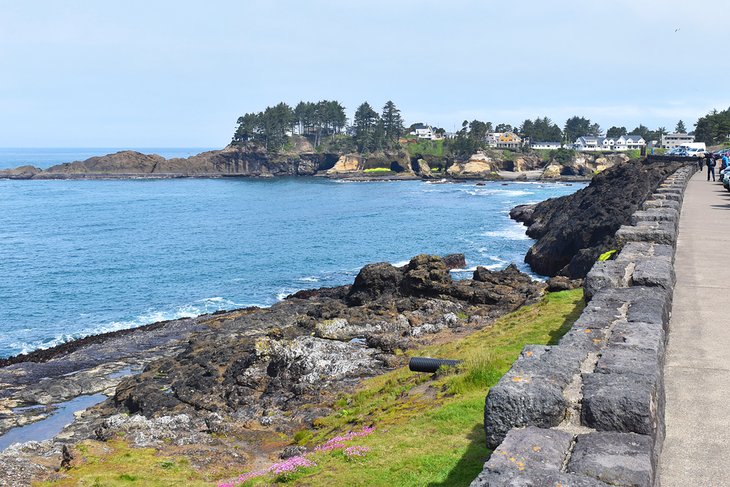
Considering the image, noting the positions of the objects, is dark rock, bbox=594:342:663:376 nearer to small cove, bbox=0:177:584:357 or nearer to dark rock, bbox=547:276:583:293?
dark rock, bbox=547:276:583:293

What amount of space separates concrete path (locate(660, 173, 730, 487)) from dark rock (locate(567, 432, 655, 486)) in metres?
0.71

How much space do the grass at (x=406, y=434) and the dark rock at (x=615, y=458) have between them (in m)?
3.70

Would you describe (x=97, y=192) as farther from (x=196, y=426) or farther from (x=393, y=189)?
(x=196, y=426)

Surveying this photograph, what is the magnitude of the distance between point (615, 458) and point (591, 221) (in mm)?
50002

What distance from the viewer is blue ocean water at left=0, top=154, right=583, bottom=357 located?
50.4 m

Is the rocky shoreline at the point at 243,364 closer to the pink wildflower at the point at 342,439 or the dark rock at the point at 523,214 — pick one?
the pink wildflower at the point at 342,439

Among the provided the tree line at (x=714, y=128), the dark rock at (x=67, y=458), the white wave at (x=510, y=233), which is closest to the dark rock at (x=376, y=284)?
the dark rock at (x=67, y=458)

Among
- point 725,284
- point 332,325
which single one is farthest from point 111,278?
point 725,284

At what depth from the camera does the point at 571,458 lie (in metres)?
6.18

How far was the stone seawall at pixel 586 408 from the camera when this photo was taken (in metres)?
5.83

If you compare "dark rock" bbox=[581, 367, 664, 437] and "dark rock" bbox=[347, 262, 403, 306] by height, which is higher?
"dark rock" bbox=[581, 367, 664, 437]

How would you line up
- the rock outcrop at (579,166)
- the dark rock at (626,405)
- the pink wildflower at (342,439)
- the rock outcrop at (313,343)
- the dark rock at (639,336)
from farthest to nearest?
the rock outcrop at (579,166)
the rock outcrop at (313,343)
the pink wildflower at (342,439)
the dark rock at (639,336)
the dark rock at (626,405)

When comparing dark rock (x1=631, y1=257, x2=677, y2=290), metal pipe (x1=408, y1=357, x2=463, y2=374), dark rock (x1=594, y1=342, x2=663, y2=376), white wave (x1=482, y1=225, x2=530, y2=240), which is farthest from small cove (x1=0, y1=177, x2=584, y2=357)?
dark rock (x1=594, y1=342, x2=663, y2=376)

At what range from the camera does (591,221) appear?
53.0m
